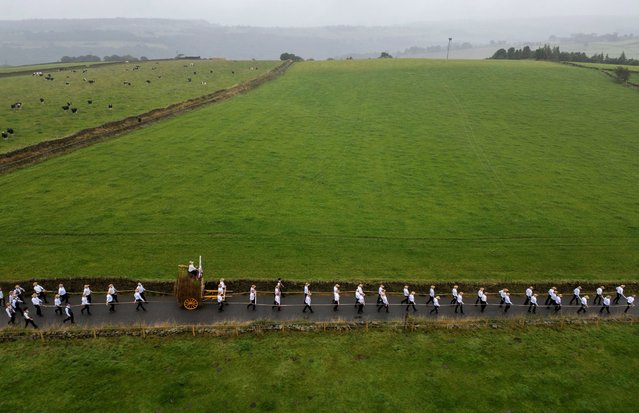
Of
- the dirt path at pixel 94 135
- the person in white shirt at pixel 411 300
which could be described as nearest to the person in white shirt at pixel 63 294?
the person in white shirt at pixel 411 300

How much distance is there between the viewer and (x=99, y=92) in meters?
68.9

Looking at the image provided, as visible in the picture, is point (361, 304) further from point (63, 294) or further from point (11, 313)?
point (11, 313)

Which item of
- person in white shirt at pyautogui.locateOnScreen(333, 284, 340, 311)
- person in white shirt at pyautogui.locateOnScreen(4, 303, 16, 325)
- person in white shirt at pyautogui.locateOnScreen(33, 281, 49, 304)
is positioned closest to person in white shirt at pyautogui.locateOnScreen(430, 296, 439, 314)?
person in white shirt at pyautogui.locateOnScreen(333, 284, 340, 311)

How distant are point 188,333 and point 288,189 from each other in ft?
67.4

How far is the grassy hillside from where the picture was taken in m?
29.4

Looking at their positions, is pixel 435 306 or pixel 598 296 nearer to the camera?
pixel 435 306

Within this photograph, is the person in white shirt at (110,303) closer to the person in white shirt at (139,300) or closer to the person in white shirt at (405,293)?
the person in white shirt at (139,300)

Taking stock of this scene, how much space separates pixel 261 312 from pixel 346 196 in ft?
58.2

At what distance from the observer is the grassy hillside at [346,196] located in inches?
1156

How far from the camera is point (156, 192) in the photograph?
37969 millimetres

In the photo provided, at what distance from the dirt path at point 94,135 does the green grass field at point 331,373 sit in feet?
91.9

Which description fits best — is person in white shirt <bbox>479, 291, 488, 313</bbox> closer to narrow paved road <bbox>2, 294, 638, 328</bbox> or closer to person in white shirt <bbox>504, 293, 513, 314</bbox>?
narrow paved road <bbox>2, 294, 638, 328</bbox>

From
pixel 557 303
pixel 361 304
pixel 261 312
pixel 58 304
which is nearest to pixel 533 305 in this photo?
pixel 557 303

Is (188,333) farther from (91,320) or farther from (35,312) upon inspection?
(35,312)
